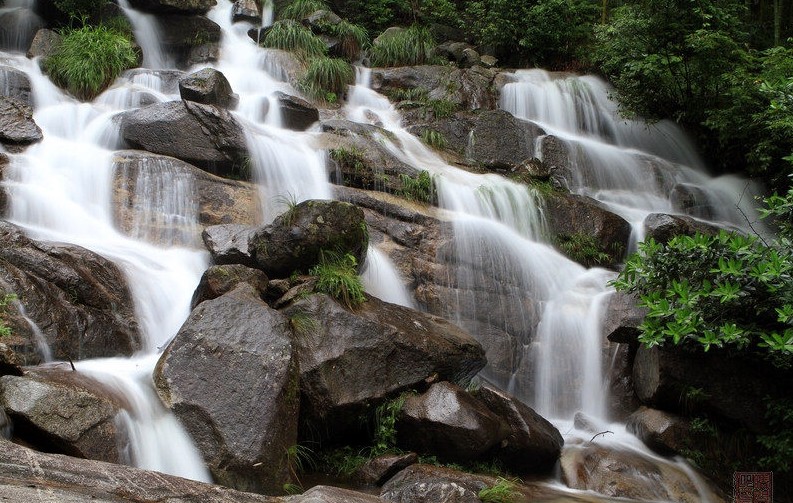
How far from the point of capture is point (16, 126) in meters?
8.64

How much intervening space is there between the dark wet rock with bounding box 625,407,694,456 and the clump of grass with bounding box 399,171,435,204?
421 cm

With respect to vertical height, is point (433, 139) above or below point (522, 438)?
above

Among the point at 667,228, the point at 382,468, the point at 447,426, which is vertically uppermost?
the point at 667,228

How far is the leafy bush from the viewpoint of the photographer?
5.92 m

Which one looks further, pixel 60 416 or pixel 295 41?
pixel 295 41

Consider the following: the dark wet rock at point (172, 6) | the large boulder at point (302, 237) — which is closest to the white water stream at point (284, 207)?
the large boulder at point (302, 237)

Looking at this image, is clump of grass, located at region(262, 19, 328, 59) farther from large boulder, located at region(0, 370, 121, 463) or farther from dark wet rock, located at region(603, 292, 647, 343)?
large boulder, located at region(0, 370, 121, 463)

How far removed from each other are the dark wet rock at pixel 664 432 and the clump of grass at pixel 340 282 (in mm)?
3304

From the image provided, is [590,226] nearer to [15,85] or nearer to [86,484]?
[86,484]

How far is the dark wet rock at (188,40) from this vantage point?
548 inches

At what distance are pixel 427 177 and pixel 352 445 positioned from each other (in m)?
4.71

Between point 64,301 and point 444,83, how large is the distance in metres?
10.0

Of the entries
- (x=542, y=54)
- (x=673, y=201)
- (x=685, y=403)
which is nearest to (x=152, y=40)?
(x=542, y=54)

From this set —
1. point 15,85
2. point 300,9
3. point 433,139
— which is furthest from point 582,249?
point 300,9
